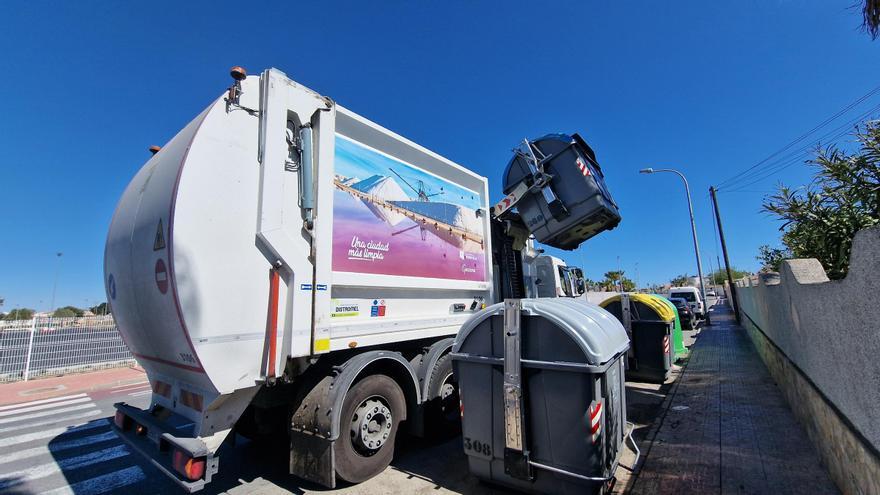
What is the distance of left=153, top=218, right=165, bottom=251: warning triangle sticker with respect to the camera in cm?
299

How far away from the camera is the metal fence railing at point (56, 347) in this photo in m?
11.1

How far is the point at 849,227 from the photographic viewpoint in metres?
4.17

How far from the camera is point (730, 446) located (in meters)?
4.36

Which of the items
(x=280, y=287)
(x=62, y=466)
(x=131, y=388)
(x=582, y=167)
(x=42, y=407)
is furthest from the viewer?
(x=131, y=388)

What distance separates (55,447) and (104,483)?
7.21 feet

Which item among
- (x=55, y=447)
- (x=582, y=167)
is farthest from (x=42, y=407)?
(x=582, y=167)

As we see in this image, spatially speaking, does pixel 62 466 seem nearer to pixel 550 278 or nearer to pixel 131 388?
pixel 131 388

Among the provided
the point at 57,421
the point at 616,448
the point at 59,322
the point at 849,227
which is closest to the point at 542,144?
the point at 849,227

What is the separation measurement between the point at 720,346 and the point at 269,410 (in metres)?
13.5

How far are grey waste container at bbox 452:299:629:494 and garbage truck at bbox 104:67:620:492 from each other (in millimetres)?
978

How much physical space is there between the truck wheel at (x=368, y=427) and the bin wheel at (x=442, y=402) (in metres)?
0.55

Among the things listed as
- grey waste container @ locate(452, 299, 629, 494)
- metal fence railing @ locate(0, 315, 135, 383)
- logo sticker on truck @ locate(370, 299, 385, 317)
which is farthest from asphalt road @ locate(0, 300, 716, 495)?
metal fence railing @ locate(0, 315, 135, 383)

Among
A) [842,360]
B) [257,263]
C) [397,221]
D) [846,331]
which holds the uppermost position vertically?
[397,221]

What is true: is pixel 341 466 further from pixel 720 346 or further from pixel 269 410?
pixel 720 346
